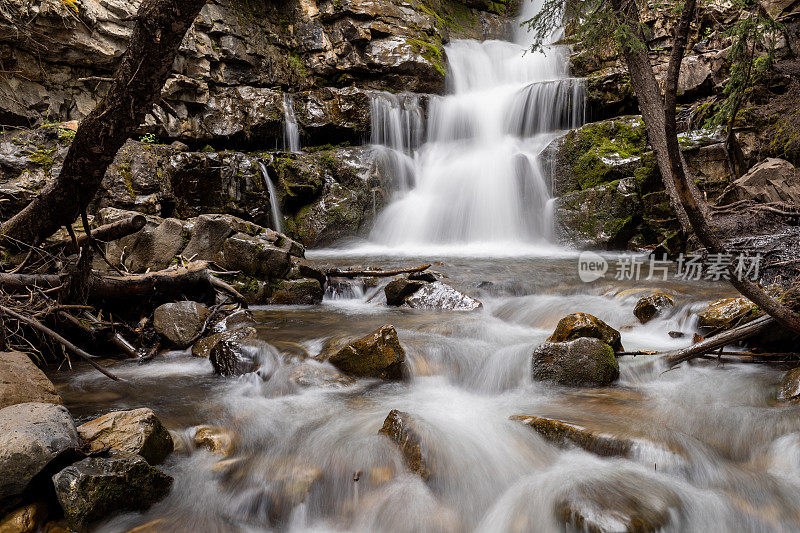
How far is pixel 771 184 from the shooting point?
7656mm

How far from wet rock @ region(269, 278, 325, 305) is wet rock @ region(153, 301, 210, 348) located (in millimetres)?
1751

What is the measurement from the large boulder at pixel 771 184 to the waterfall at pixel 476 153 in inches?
166

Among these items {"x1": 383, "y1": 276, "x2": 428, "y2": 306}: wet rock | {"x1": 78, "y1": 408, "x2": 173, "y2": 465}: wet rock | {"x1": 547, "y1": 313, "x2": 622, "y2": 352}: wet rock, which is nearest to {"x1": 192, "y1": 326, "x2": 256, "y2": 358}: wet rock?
{"x1": 78, "y1": 408, "x2": 173, "y2": 465}: wet rock

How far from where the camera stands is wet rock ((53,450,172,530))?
212 centimetres

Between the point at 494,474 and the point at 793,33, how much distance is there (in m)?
13.3

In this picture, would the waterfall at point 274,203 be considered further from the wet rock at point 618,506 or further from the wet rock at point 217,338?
the wet rock at point 618,506

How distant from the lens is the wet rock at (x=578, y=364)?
3756 mm

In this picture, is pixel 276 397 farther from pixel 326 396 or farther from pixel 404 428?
pixel 404 428

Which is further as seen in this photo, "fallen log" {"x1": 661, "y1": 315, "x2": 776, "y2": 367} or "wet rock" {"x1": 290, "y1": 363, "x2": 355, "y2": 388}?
"wet rock" {"x1": 290, "y1": 363, "x2": 355, "y2": 388}

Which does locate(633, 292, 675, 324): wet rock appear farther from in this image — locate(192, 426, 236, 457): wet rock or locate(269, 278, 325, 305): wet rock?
locate(192, 426, 236, 457): wet rock

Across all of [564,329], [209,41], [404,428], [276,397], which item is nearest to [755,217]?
[564,329]

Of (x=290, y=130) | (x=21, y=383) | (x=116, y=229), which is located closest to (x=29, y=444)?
(x=21, y=383)

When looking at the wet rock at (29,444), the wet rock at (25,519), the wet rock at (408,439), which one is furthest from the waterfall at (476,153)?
the wet rock at (25,519)

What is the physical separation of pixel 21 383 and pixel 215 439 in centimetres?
122
